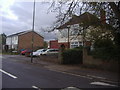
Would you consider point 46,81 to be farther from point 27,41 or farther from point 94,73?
point 27,41

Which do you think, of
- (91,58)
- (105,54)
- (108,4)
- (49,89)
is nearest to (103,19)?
(108,4)

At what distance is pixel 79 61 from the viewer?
63.8 ft

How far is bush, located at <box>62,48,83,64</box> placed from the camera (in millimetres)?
18766

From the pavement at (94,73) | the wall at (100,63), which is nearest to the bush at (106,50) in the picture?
the wall at (100,63)

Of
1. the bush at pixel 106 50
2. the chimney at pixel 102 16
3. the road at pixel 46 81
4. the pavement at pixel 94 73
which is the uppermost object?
the chimney at pixel 102 16

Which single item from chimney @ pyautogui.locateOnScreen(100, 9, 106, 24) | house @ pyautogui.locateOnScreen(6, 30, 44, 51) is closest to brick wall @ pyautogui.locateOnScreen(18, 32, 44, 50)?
house @ pyautogui.locateOnScreen(6, 30, 44, 51)

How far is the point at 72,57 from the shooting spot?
1900 centimetres

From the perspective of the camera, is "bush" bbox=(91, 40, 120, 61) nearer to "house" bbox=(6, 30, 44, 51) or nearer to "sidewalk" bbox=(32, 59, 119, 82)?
"sidewalk" bbox=(32, 59, 119, 82)

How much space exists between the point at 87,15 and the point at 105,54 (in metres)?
3.51

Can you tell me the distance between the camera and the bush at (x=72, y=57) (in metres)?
18.8

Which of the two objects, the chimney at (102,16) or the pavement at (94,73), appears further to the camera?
the chimney at (102,16)

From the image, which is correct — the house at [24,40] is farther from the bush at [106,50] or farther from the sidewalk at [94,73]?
the sidewalk at [94,73]

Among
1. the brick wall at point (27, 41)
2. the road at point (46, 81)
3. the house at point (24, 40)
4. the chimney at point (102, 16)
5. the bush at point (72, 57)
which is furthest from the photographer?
the brick wall at point (27, 41)

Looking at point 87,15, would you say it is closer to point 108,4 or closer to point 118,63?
point 108,4
